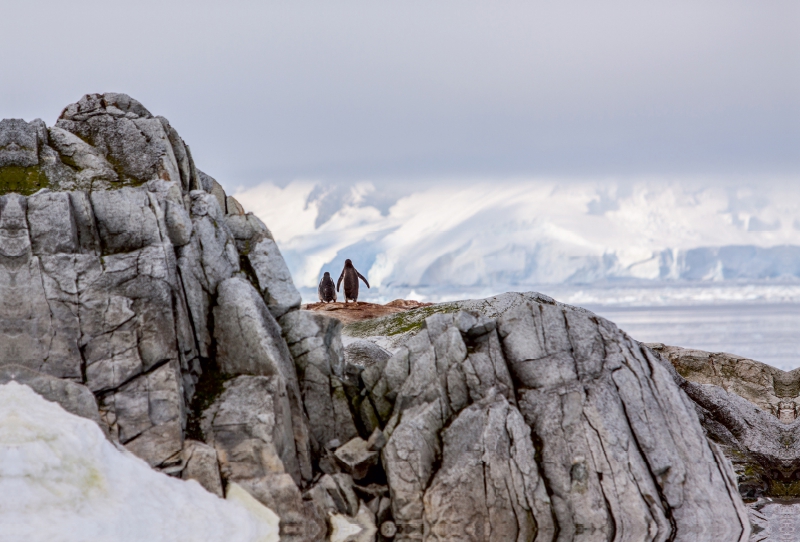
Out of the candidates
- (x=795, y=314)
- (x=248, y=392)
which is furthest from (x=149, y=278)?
(x=795, y=314)

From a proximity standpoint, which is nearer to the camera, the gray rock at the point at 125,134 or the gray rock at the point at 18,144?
the gray rock at the point at 18,144

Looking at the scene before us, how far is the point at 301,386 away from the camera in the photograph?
18891 mm

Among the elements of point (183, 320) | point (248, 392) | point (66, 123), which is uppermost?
point (66, 123)

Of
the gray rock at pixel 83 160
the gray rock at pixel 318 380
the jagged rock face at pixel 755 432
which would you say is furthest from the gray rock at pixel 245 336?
the jagged rock face at pixel 755 432

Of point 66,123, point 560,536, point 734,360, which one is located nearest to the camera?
point 560,536

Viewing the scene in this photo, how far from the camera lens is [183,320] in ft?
57.1

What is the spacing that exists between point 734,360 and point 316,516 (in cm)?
1799

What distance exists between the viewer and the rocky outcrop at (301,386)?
16.4m

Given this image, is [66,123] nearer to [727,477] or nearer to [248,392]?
[248,392]

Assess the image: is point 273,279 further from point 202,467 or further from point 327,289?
point 327,289

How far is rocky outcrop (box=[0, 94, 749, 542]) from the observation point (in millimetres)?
16359

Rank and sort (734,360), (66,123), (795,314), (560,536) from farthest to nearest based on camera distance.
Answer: (795,314) → (734,360) → (66,123) → (560,536)

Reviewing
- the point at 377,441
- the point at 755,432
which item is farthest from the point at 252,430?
the point at 755,432

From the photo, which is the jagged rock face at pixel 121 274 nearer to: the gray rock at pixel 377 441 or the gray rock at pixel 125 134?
the gray rock at pixel 125 134
